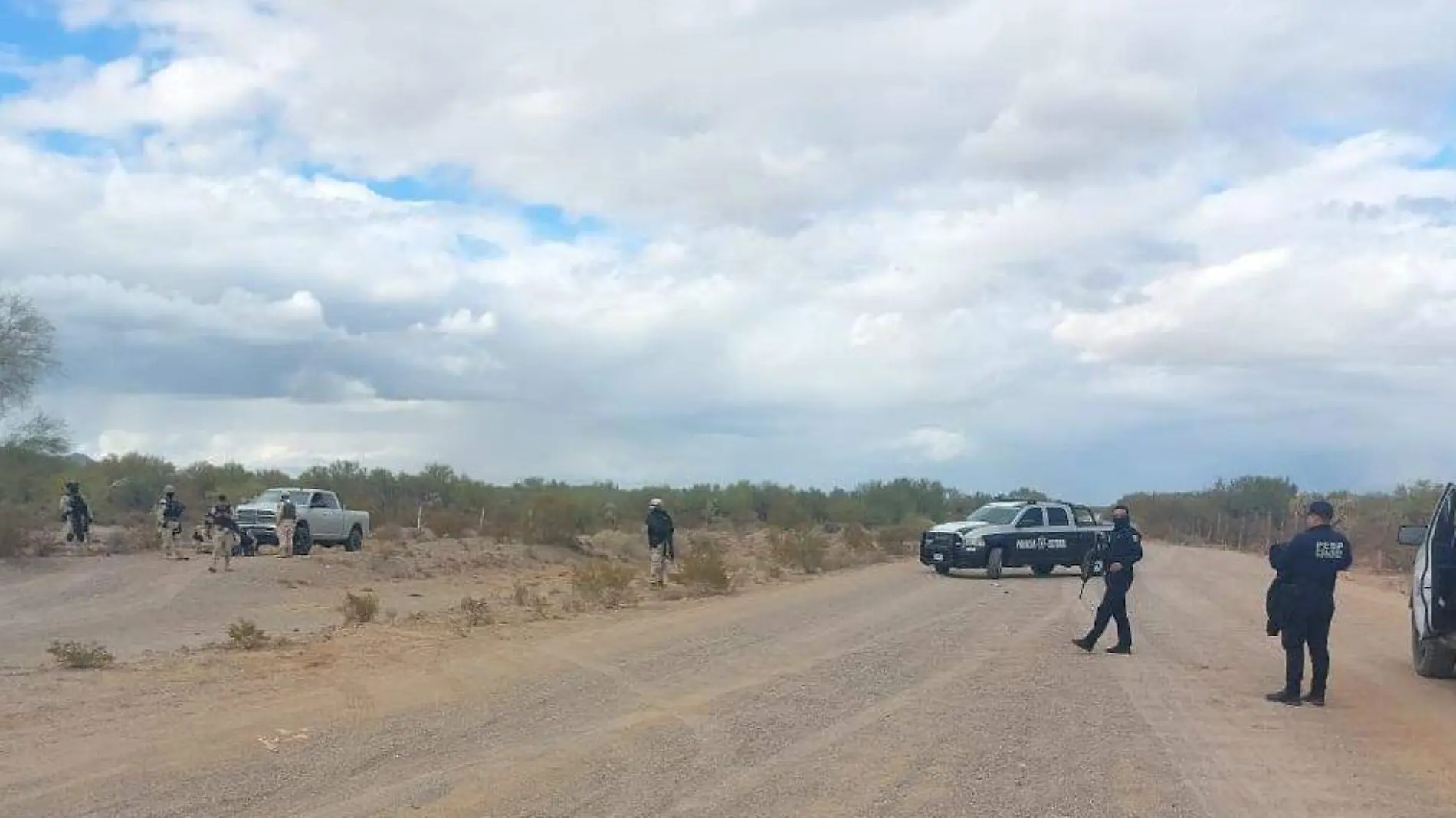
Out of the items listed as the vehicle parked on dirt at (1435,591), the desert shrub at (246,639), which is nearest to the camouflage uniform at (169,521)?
the desert shrub at (246,639)

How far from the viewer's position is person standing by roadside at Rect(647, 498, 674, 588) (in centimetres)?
2959

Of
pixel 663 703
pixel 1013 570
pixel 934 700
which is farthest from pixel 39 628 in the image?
pixel 1013 570

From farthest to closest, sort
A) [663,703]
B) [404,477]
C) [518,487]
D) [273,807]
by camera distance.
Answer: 1. [518,487]
2. [404,477]
3. [663,703]
4. [273,807]

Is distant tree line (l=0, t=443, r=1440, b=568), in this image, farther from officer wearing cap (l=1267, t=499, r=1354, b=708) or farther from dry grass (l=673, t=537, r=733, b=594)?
officer wearing cap (l=1267, t=499, r=1354, b=708)

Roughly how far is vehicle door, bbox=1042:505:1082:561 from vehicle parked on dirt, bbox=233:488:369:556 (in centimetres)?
1974

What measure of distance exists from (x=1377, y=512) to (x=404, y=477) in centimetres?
4271

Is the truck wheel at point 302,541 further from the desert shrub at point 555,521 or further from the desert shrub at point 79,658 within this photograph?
the desert shrub at point 79,658

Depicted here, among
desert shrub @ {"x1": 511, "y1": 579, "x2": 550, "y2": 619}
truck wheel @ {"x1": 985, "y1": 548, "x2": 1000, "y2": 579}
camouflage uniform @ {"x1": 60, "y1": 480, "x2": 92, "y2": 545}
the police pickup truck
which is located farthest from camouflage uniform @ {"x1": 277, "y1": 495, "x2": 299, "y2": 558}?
truck wheel @ {"x1": 985, "y1": 548, "x2": 1000, "y2": 579}

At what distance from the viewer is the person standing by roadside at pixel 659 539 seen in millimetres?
29594

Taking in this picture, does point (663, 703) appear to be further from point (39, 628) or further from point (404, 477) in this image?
point (404, 477)

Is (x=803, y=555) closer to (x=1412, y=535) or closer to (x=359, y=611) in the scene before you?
(x=359, y=611)

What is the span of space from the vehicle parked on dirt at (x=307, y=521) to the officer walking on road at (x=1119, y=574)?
27.2 m

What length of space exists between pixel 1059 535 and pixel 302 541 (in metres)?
20.1

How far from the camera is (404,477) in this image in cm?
6800
